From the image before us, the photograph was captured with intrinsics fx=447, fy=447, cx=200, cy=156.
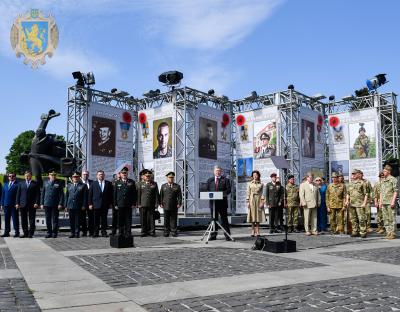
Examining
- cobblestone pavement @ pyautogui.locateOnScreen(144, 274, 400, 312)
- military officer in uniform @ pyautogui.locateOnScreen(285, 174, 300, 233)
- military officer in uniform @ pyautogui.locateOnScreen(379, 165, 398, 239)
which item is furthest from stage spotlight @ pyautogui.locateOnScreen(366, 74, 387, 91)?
cobblestone pavement @ pyautogui.locateOnScreen(144, 274, 400, 312)

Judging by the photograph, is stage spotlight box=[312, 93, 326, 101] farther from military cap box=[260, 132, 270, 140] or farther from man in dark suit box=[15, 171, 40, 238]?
man in dark suit box=[15, 171, 40, 238]

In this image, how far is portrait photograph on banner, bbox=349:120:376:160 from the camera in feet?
65.8

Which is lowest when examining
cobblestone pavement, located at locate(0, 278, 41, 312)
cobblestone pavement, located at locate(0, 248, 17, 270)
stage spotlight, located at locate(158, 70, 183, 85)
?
cobblestone pavement, located at locate(0, 248, 17, 270)

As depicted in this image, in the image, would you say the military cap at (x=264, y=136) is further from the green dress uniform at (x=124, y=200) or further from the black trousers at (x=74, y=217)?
the black trousers at (x=74, y=217)

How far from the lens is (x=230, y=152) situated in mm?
20469

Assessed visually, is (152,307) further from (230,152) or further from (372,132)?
(372,132)

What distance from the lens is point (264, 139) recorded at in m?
20.0

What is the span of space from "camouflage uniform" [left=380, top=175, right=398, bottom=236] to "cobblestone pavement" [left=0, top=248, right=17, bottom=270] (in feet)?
28.5

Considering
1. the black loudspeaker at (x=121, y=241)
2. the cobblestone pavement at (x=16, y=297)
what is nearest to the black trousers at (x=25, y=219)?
the black loudspeaker at (x=121, y=241)

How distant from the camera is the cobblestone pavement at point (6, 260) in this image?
646cm

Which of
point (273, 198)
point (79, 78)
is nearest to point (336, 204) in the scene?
point (273, 198)

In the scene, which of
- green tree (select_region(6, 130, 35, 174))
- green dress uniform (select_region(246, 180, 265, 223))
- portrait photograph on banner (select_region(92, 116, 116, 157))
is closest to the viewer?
green dress uniform (select_region(246, 180, 265, 223))

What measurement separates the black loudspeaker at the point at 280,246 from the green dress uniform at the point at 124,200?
420 centimetres

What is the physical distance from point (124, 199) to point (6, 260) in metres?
4.26
